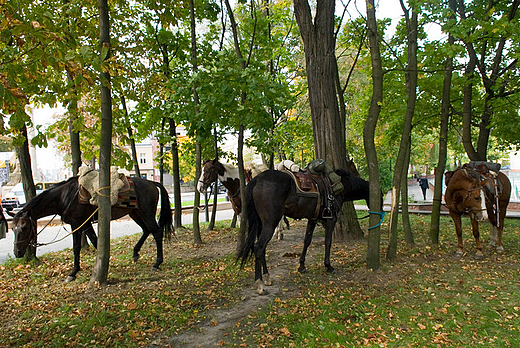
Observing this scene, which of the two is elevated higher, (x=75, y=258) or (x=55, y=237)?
(x=55, y=237)

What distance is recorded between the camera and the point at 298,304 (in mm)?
5223

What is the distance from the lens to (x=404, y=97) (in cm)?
1027

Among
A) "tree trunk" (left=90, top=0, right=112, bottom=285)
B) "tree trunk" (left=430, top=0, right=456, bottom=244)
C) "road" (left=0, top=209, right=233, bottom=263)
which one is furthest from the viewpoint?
"road" (left=0, top=209, right=233, bottom=263)

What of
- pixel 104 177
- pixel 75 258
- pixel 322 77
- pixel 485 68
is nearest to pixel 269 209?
pixel 104 177

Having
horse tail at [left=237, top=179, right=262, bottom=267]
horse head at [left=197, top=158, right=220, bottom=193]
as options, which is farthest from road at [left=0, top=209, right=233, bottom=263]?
horse tail at [left=237, top=179, right=262, bottom=267]

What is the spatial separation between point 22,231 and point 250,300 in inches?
177

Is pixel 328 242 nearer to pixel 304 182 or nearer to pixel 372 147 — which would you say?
pixel 304 182

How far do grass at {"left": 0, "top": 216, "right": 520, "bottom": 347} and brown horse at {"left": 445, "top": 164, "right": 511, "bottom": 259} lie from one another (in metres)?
0.56

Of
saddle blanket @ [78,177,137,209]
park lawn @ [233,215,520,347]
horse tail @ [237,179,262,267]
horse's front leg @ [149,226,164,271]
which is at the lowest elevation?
park lawn @ [233,215,520,347]

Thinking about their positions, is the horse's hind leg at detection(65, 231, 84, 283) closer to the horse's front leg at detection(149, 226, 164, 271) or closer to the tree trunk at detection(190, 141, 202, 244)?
the horse's front leg at detection(149, 226, 164, 271)

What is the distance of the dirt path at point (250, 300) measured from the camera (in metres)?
4.27

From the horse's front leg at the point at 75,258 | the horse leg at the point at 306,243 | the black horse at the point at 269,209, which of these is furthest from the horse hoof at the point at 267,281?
the horse's front leg at the point at 75,258

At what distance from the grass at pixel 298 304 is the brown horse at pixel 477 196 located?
56 centimetres

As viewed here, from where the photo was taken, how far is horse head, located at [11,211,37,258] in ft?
21.9
